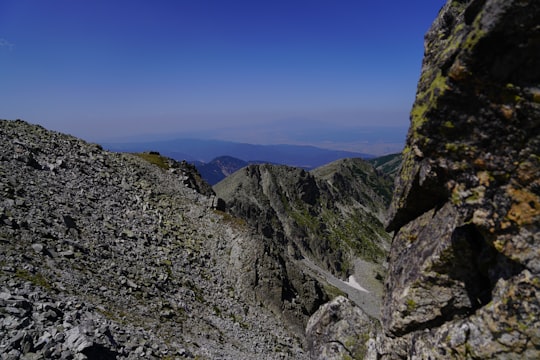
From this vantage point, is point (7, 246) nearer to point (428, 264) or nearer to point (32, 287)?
point (32, 287)

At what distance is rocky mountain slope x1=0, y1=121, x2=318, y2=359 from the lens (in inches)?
729

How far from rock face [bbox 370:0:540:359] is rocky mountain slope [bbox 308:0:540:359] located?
0.10 ft

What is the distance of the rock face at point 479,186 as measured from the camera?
9500 mm

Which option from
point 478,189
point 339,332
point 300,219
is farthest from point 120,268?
point 300,219

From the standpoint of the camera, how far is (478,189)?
35.0ft

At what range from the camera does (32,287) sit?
64.2ft

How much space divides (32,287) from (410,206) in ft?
A: 70.3

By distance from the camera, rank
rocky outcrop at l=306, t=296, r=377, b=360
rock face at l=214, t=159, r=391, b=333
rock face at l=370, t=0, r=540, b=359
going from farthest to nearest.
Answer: rock face at l=214, t=159, r=391, b=333 → rocky outcrop at l=306, t=296, r=377, b=360 → rock face at l=370, t=0, r=540, b=359

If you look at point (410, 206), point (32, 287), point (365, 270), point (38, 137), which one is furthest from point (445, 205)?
point (365, 270)

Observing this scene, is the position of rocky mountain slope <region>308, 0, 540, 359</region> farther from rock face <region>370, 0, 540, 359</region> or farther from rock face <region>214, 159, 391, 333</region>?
rock face <region>214, 159, 391, 333</region>

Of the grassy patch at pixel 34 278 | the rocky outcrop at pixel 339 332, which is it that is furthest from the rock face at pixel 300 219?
the grassy patch at pixel 34 278

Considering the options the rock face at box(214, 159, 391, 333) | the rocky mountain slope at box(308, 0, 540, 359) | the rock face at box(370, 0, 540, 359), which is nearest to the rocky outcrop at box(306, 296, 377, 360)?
the rocky mountain slope at box(308, 0, 540, 359)

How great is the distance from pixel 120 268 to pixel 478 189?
28740 mm

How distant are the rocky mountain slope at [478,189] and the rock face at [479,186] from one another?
0.10 ft
